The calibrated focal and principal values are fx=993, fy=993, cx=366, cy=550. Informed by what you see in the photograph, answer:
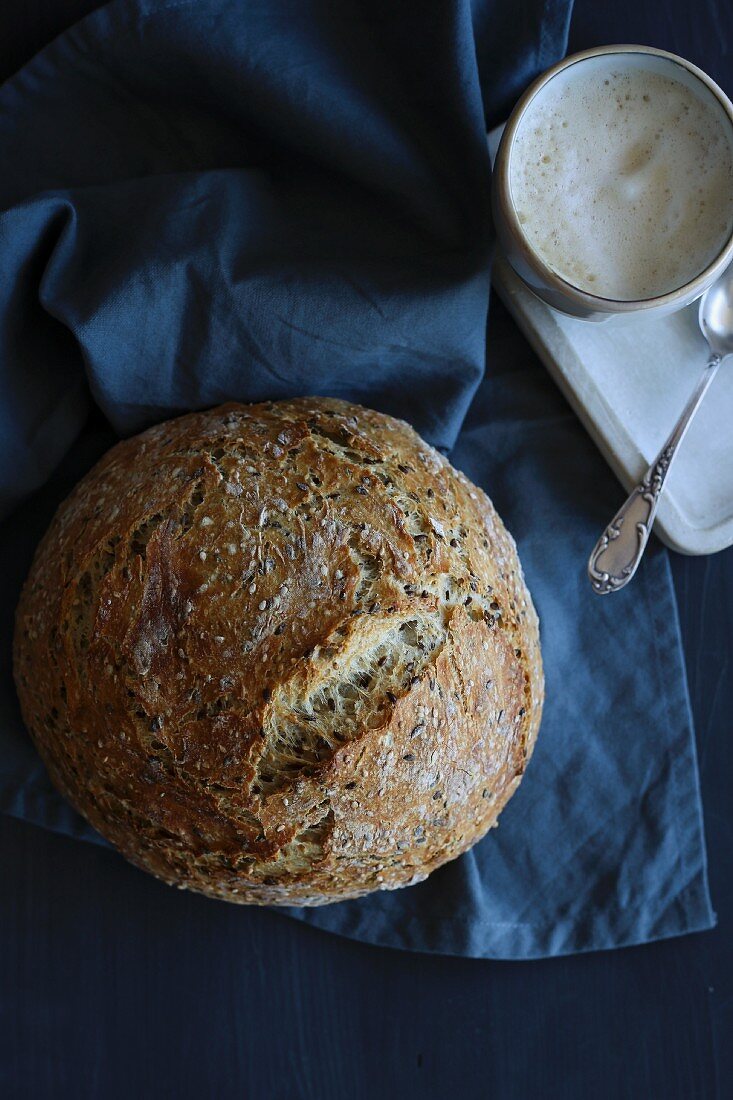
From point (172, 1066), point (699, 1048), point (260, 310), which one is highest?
point (260, 310)

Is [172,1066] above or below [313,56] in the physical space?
below

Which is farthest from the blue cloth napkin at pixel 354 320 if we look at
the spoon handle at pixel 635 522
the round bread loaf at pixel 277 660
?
the round bread loaf at pixel 277 660

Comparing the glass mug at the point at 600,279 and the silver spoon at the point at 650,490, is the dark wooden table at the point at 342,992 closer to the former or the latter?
the silver spoon at the point at 650,490

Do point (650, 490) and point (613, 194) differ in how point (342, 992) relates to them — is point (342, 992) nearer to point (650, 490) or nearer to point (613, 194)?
point (650, 490)

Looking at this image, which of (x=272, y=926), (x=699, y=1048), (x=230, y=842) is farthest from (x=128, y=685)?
(x=699, y=1048)

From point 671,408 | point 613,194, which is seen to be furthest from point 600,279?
point 671,408

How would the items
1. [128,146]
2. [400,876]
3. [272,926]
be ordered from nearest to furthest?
1. [400,876]
2. [128,146]
3. [272,926]

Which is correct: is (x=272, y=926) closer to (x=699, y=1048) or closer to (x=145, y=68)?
(x=699, y=1048)
